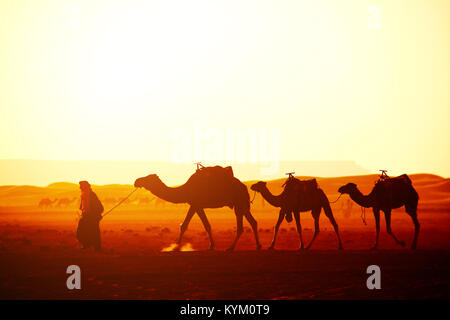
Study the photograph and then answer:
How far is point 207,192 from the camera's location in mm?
15781

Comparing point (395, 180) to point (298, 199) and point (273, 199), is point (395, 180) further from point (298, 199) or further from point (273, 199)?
point (273, 199)

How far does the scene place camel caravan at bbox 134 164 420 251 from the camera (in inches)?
615

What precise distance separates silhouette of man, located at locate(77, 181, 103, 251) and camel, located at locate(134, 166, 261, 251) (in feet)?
4.40

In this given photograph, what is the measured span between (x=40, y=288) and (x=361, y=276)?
241 inches

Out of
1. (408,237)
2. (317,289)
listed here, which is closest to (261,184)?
(317,289)

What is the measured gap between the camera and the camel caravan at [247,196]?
1563 centimetres

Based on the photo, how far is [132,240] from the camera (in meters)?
21.0

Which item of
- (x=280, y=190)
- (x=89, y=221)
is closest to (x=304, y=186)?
(x=89, y=221)

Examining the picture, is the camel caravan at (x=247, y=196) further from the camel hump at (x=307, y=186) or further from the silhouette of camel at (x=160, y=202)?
the silhouette of camel at (x=160, y=202)

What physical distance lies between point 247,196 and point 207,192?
4.00 ft

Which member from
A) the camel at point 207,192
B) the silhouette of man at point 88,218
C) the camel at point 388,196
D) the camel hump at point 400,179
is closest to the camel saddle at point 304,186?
the camel at point 388,196

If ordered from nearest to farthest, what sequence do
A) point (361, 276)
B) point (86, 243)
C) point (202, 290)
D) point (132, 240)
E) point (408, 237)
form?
point (202, 290)
point (361, 276)
point (86, 243)
point (132, 240)
point (408, 237)

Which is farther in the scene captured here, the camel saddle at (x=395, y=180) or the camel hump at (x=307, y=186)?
the camel saddle at (x=395, y=180)
